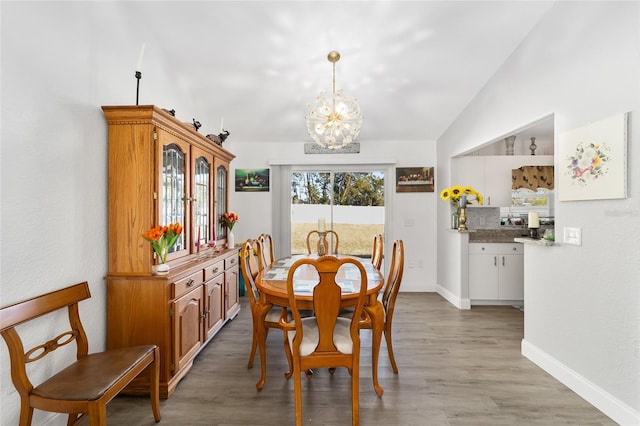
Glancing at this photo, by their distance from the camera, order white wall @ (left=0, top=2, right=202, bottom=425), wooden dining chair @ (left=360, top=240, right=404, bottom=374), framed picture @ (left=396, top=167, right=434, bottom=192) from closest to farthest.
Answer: white wall @ (left=0, top=2, right=202, bottom=425)
wooden dining chair @ (left=360, top=240, right=404, bottom=374)
framed picture @ (left=396, top=167, right=434, bottom=192)

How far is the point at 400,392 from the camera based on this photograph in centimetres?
222

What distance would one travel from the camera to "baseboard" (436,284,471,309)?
4117mm

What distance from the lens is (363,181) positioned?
16.7 feet

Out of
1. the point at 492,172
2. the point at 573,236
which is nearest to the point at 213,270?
the point at 573,236

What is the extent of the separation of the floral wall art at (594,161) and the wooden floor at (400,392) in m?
1.45

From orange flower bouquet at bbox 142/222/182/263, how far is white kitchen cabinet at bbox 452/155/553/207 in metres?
3.81

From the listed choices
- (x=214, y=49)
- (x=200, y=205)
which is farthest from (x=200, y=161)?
(x=214, y=49)

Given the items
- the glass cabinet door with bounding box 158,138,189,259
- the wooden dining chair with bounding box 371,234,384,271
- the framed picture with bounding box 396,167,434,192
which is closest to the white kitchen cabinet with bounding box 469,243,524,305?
the framed picture with bounding box 396,167,434,192

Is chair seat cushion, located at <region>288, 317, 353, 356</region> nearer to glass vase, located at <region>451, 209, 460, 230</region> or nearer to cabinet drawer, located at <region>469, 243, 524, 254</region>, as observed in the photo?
cabinet drawer, located at <region>469, 243, 524, 254</region>

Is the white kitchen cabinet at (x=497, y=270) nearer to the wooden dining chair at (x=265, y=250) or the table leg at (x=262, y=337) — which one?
the wooden dining chair at (x=265, y=250)

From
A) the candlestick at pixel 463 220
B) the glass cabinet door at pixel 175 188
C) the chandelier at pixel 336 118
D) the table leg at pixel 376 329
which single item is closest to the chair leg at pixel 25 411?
the glass cabinet door at pixel 175 188

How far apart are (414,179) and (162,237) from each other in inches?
153

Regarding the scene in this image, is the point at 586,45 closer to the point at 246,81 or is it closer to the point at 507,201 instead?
the point at 507,201

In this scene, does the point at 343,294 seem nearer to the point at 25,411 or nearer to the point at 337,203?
the point at 25,411
